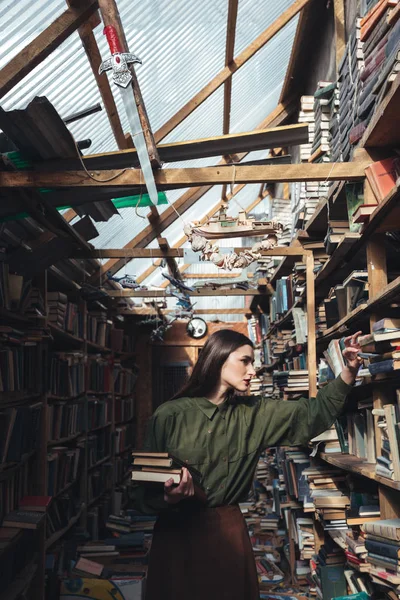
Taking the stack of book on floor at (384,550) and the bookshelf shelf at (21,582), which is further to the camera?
the bookshelf shelf at (21,582)

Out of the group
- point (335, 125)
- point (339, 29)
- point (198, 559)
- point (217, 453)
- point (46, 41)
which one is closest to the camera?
point (198, 559)

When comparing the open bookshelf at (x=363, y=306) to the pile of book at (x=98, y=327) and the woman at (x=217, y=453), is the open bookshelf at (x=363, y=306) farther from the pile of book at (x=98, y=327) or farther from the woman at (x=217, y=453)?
the pile of book at (x=98, y=327)

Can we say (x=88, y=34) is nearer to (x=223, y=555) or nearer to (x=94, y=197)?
(x=94, y=197)

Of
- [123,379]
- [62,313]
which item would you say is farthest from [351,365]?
[123,379]

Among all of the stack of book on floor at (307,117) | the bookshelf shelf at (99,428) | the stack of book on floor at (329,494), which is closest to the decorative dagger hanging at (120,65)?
the stack of book on floor at (307,117)

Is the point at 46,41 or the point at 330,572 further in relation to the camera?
the point at 330,572

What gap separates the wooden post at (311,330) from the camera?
4462 mm

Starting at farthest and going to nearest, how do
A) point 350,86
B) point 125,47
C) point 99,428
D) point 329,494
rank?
point 99,428, point 329,494, point 350,86, point 125,47

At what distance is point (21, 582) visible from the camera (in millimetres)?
4332

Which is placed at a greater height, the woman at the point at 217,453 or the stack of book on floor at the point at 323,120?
the stack of book on floor at the point at 323,120

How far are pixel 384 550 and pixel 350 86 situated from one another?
2393 millimetres

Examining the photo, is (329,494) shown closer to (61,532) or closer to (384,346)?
(384,346)

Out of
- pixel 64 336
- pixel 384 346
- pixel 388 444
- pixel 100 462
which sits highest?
pixel 64 336

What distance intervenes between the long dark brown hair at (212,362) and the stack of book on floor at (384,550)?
88 cm
